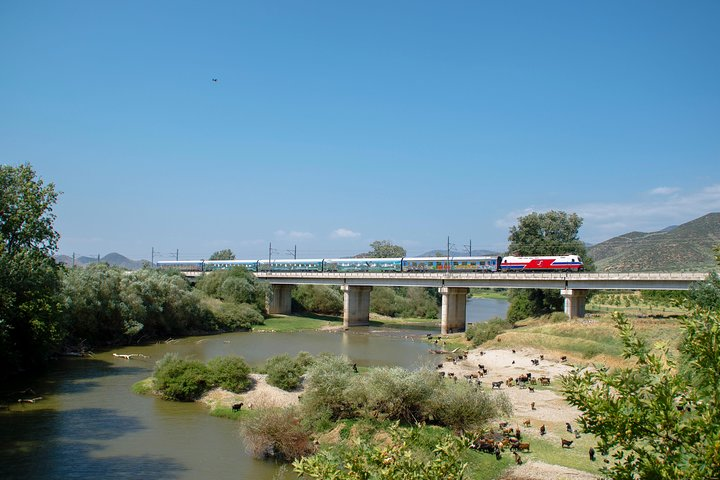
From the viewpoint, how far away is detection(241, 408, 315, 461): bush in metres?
21.6

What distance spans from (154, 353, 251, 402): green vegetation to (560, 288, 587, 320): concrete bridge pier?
3989 cm

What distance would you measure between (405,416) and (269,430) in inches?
221

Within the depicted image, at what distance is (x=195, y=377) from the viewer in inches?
1182

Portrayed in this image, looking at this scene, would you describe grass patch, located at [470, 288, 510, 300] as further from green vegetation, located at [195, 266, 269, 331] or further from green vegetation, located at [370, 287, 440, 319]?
green vegetation, located at [195, 266, 269, 331]

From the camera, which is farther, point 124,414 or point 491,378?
point 491,378

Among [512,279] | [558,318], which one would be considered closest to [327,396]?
[558,318]

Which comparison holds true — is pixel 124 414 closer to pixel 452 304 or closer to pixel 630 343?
pixel 630 343

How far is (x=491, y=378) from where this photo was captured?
3675cm

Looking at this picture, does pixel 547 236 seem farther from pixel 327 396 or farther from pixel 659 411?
pixel 659 411

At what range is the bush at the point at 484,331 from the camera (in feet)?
180

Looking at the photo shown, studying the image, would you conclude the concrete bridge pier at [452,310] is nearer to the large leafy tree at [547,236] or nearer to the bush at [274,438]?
the large leafy tree at [547,236]

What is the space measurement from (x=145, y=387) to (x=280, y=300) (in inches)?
2121

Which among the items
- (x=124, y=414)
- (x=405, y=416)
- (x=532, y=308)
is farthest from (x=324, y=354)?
(x=532, y=308)

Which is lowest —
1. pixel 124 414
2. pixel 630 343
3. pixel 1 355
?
pixel 124 414
